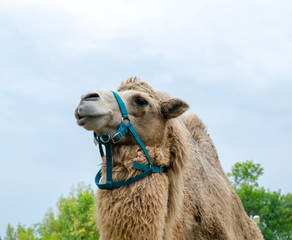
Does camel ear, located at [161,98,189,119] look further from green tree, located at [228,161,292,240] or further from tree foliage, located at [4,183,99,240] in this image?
green tree, located at [228,161,292,240]

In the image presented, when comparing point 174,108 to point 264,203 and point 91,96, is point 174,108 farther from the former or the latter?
point 264,203

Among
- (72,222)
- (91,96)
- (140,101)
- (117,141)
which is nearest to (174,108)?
(140,101)

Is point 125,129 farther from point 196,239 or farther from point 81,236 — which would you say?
point 81,236

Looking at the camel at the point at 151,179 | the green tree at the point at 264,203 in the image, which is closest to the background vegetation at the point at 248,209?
the green tree at the point at 264,203

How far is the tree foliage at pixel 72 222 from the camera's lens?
987 inches

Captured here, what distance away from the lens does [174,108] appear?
16.6ft

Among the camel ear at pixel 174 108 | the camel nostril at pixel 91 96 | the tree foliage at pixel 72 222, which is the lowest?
the camel nostril at pixel 91 96

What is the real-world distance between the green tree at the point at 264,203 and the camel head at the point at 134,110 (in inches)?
1035

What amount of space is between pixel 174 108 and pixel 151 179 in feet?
2.97

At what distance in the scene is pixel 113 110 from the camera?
4707 millimetres

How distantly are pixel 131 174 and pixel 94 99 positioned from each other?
94 cm

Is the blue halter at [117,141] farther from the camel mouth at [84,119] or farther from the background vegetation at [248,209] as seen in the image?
the background vegetation at [248,209]

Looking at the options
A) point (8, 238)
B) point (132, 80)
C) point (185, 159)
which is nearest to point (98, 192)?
point (185, 159)

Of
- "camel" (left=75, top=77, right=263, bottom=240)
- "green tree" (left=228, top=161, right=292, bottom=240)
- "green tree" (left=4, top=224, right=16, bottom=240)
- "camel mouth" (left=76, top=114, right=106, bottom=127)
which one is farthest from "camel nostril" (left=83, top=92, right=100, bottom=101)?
"green tree" (left=4, top=224, right=16, bottom=240)
